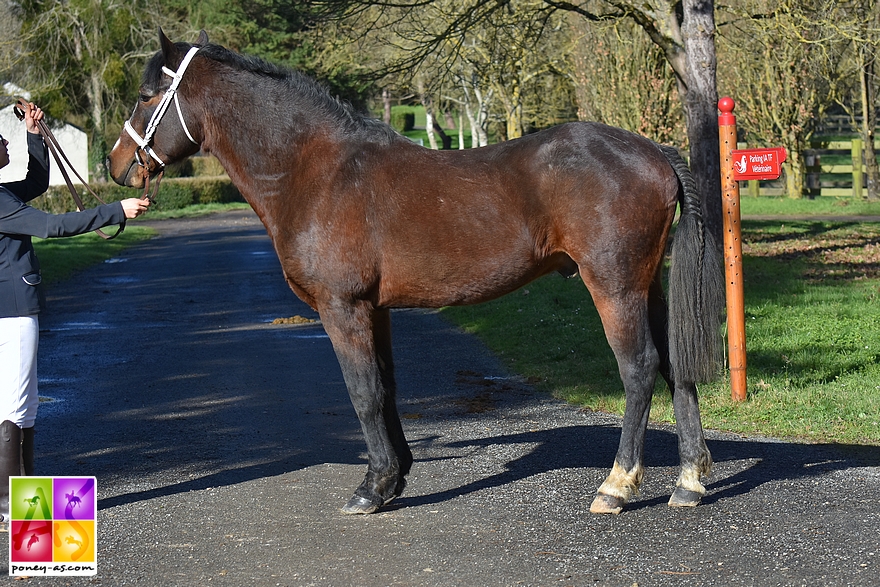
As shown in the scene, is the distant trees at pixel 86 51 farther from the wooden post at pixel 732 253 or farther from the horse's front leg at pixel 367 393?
the horse's front leg at pixel 367 393

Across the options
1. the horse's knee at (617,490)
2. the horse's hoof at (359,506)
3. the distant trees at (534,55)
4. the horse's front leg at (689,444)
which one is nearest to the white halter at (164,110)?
the horse's hoof at (359,506)

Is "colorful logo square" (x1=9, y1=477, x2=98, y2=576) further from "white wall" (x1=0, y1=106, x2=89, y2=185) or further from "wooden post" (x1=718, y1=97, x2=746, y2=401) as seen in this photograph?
"white wall" (x1=0, y1=106, x2=89, y2=185)

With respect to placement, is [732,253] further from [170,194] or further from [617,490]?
[170,194]

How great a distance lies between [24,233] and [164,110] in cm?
110

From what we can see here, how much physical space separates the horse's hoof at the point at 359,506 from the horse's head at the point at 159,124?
2.31m

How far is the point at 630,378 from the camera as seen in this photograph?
5.14 m

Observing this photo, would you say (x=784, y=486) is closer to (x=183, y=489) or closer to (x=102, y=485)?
(x=183, y=489)

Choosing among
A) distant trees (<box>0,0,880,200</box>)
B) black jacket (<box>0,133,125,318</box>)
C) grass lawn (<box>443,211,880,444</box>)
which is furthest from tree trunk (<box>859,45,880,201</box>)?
black jacket (<box>0,133,125,318</box>)

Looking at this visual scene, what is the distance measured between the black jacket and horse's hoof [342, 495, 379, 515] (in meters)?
2.03

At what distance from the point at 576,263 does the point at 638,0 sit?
44.4 feet

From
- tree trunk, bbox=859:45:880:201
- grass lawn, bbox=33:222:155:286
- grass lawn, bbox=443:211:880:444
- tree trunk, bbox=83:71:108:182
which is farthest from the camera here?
tree trunk, bbox=83:71:108:182

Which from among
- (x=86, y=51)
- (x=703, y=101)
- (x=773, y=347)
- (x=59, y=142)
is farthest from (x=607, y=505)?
(x=59, y=142)

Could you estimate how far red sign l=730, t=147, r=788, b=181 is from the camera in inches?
284

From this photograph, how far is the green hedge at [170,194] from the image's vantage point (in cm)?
3531
